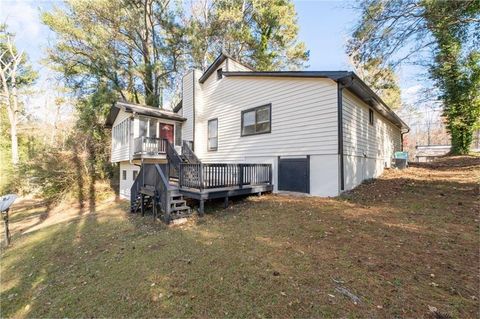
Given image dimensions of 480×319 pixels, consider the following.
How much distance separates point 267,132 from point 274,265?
7.19 m

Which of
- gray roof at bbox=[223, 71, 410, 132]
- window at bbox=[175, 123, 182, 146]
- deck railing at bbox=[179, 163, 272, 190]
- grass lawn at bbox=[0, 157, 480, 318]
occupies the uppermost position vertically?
gray roof at bbox=[223, 71, 410, 132]

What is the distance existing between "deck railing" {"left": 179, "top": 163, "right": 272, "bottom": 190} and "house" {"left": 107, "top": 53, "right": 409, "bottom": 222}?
0.11 feet

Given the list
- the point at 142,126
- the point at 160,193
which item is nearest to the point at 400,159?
the point at 160,193

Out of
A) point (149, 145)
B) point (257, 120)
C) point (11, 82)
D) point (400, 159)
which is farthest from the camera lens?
point (11, 82)

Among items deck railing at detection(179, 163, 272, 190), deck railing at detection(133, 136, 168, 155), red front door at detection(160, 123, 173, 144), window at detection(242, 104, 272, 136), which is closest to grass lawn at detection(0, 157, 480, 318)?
deck railing at detection(179, 163, 272, 190)

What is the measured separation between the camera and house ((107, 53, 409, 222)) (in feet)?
26.2

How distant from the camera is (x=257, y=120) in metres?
10.7

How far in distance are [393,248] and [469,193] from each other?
18.1 ft

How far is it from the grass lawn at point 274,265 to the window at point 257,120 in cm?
430

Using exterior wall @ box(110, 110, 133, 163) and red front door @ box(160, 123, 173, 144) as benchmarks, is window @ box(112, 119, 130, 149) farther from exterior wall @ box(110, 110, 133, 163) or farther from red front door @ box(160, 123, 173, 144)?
red front door @ box(160, 123, 173, 144)

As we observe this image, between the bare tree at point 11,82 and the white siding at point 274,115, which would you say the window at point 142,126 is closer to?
Answer: the white siding at point 274,115

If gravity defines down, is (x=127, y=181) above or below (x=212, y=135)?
below

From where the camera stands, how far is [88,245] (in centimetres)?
638

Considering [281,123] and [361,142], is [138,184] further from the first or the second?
[361,142]
